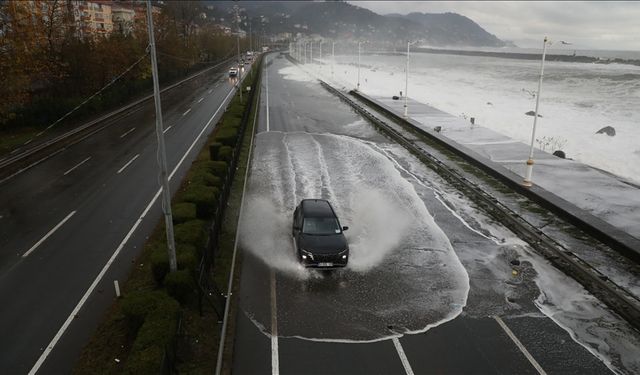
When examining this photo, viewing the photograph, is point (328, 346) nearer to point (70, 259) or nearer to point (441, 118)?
point (70, 259)

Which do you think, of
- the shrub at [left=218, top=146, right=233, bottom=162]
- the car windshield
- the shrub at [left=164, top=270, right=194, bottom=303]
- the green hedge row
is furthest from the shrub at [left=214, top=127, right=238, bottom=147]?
the shrub at [left=164, top=270, right=194, bottom=303]

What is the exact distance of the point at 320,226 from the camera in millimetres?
16266

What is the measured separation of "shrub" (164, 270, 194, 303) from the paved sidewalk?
580 inches

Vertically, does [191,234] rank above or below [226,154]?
below

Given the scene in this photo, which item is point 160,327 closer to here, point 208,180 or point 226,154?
point 208,180

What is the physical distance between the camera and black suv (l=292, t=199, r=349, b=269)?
48.8ft

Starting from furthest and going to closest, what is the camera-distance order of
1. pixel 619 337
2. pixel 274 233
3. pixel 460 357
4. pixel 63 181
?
pixel 63 181, pixel 274 233, pixel 619 337, pixel 460 357

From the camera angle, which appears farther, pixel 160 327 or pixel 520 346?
pixel 520 346

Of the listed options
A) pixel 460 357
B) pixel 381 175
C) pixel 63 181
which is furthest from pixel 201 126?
pixel 460 357

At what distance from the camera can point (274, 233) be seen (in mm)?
18062

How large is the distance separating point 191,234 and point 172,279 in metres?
2.84

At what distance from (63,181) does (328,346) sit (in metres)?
20.0

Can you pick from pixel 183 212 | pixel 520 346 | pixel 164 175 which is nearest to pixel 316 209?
pixel 183 212

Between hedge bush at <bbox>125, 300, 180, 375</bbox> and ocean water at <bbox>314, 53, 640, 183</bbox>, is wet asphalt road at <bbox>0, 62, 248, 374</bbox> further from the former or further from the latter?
ocean water at <bbox>314, 53, 640, 183</bbox>
